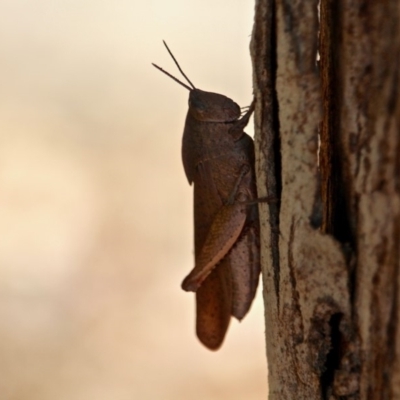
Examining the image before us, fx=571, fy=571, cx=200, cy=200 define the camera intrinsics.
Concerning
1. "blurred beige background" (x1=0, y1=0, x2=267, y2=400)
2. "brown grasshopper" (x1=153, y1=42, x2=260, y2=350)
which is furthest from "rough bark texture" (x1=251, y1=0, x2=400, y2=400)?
"blurred beige background" (x1=0, y1=0, x2=267, y2=400)

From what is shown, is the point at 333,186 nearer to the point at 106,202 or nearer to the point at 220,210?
the point at 220,210

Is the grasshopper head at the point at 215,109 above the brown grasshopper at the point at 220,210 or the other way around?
above

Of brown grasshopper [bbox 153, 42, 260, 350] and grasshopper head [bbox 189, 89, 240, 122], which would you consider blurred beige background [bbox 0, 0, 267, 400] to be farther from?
grasshopper head [bbox 189, 89, 240, 122]

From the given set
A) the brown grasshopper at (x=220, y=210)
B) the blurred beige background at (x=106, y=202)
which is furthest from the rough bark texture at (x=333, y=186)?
the blurred beige background at (x=106, y=202)

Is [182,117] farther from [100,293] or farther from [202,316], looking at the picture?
[202,316]

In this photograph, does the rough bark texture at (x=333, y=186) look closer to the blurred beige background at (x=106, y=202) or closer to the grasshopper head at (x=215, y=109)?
the grasshopper head at (x=215, y=109)

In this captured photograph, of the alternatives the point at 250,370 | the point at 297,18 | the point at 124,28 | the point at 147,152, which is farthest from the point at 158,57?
the point at 297,18
